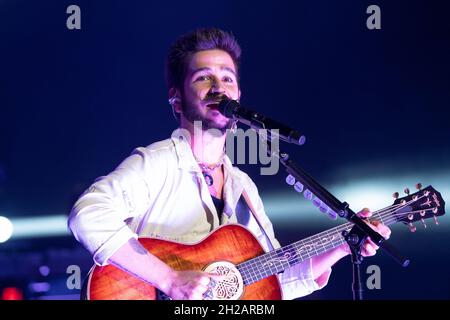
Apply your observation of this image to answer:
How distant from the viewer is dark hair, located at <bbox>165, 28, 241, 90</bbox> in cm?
296

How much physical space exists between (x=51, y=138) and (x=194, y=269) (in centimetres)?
160

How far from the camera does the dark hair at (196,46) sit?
2959mm

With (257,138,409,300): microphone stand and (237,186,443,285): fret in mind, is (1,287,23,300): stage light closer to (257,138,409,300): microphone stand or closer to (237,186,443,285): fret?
(237,186,443,285): fret

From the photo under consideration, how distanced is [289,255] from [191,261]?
0.51 m

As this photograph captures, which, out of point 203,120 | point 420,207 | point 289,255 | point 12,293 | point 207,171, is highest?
point 203,120

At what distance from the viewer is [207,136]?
288 centimetres

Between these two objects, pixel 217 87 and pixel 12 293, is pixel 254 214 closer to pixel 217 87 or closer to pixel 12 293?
pixel 217 87

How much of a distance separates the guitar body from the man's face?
2.01 feet

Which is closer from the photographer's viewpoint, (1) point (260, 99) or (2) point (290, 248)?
(2) point (290, 248)

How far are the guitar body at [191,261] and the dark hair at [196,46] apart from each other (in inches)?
37.0

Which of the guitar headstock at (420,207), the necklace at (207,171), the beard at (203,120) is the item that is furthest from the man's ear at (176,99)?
the guitar headstock at (420,207)

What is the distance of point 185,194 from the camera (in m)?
2.73

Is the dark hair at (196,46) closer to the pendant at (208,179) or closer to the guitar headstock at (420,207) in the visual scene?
the pendant at (208,179)

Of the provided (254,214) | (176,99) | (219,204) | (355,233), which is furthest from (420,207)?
(176,99)
